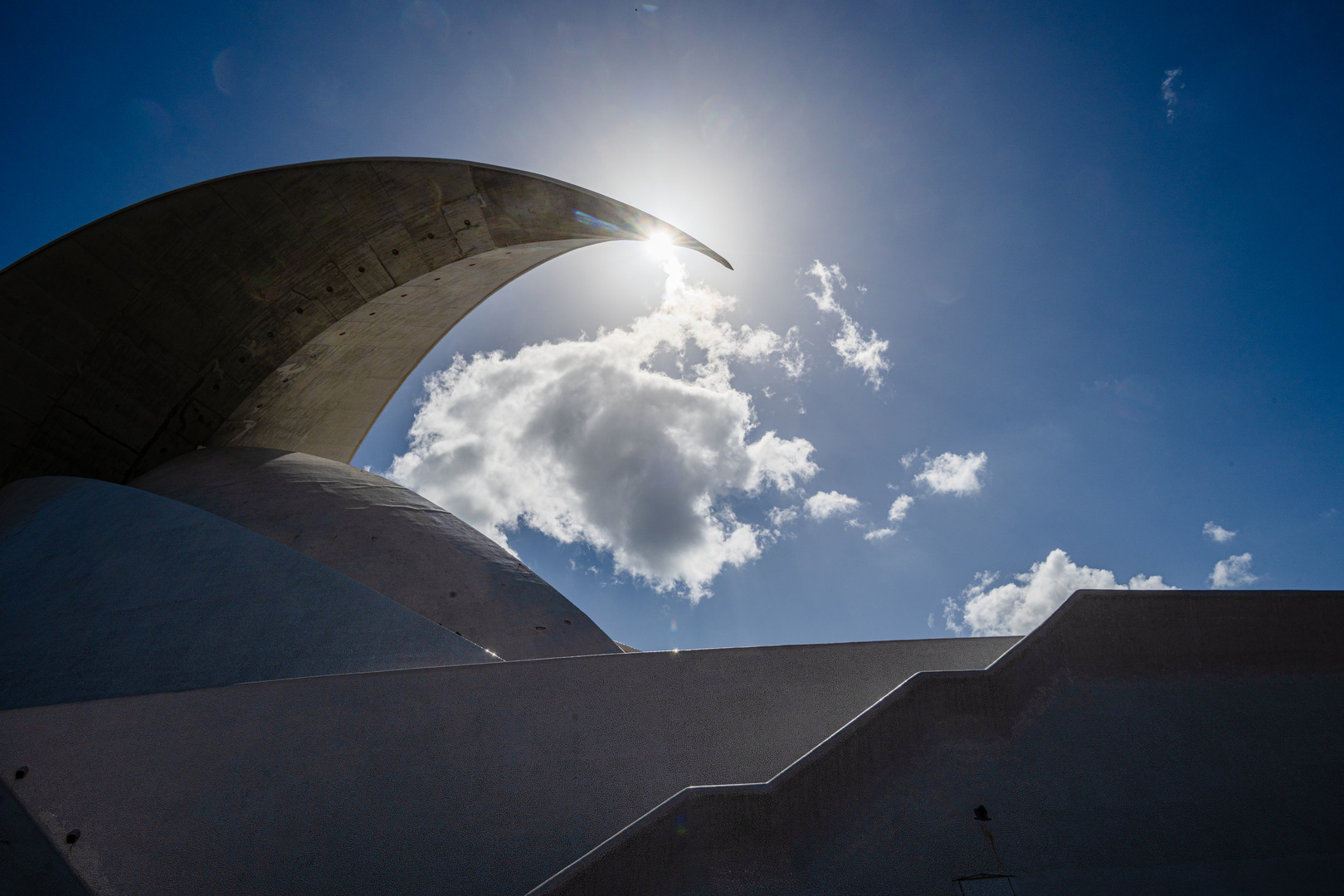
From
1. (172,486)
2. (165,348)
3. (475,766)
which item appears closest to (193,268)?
(165,348)

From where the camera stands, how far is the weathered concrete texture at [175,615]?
18.1 ft

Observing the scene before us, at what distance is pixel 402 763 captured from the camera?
4.07m

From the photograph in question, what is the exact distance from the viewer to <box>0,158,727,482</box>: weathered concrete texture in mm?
8469

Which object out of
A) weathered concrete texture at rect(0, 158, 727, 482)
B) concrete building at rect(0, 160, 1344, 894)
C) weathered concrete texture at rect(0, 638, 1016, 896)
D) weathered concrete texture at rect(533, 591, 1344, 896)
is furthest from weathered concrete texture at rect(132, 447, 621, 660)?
weathered concrete texture at rect(533, 591, 1344, 896)

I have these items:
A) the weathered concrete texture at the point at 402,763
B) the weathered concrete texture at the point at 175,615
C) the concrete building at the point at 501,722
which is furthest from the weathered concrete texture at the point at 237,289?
the weathered concrete texture at the point at 402,763

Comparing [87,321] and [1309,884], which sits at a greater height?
[87,321]

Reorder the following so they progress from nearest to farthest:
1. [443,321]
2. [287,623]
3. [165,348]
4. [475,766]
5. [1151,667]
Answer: [1151,667], [475,766], [287,623], [165,348], [443,321]

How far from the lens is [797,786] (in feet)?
8.75

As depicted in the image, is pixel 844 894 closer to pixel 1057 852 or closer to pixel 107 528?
pixel 1057 852

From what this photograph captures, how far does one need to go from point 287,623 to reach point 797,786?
508 centimetres

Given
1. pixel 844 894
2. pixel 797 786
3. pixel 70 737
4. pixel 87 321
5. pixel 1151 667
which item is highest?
pixel 87 321

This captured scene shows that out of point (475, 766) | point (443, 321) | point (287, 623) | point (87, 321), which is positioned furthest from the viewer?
point (443, 321)

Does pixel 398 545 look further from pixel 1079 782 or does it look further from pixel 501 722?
pixel 1079 782

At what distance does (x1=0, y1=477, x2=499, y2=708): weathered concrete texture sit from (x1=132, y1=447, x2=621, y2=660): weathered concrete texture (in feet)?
3.71
